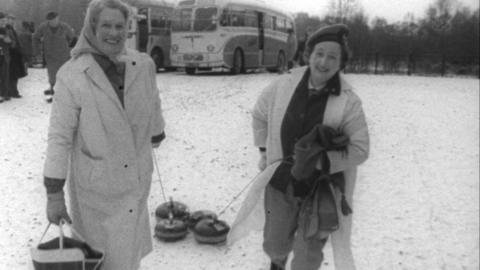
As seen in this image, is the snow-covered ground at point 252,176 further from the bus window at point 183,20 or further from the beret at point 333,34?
the bus window at point 183,20

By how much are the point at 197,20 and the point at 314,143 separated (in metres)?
16.4

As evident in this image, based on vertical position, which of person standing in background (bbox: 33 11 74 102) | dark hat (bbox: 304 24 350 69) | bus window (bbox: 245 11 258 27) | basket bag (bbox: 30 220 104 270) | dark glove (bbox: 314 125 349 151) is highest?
bus window (bbox: 245 11 258 27)

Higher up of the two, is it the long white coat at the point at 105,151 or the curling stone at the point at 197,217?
the long white coat at the point at 105,151

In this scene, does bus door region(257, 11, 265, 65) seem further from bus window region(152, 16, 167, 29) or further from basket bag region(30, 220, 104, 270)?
basket bag region(30, 220, 104, 270)

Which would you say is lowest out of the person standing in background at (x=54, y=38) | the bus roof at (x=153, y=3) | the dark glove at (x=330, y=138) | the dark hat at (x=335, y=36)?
the dark glove at (x=330, y=138)

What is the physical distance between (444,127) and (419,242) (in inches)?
229

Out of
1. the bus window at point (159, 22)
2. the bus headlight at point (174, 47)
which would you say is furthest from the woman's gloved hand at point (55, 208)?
the bus window at point (159, 22)

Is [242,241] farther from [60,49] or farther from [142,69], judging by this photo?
[60,49]

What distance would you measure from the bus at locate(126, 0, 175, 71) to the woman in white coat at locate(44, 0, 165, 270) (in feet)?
53.2

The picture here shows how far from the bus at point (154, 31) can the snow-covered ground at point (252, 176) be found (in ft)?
25.4

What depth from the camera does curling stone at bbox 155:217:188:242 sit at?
408 centimetres

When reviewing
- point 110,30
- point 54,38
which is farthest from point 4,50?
point 110,30

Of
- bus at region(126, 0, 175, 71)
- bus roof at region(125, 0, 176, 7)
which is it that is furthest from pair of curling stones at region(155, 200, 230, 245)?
bus roof at region(125, 0, 176, 7)

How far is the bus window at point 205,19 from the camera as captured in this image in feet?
59.3
